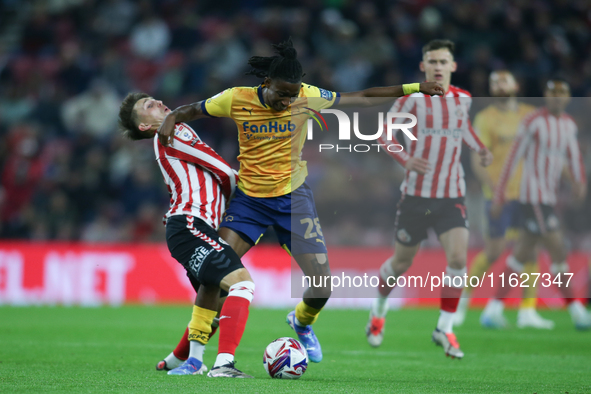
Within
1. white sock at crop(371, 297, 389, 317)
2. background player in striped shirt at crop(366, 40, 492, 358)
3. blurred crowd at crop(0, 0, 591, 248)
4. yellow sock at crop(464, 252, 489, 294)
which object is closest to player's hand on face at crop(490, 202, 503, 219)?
yellow sock at crop(464, 252, 489, 294)

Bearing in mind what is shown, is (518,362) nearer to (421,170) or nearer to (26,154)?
(421,170)

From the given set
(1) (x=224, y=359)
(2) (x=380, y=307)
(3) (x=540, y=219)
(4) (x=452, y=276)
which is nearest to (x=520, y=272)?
(3) (x=540, y=219)

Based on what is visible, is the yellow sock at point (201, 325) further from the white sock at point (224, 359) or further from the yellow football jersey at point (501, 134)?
the yellow football jersey at point (501, 134)

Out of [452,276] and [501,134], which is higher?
[501,134]

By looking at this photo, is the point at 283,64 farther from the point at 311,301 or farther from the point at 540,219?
the point at 540,219

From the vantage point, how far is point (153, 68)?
14711 millimetres

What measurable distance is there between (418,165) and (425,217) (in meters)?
0.45

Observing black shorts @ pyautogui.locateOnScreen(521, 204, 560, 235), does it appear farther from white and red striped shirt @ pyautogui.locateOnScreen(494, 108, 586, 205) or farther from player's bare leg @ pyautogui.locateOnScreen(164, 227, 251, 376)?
player's bare leg @ pyautogui.locateOnScreen(164, 227, 251, 376)

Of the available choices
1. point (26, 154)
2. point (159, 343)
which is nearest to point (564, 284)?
point (159, 343)

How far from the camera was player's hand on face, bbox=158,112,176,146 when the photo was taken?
496 cm

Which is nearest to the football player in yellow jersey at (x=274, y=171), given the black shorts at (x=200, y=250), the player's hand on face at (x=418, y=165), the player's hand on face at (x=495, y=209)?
the black shorts at (x=200, y=250)

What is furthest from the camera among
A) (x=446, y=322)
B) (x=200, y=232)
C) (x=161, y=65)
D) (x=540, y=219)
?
(x=161, y=65)

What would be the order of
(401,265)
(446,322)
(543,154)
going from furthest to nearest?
(543,154) < (401,265) < (446,322)

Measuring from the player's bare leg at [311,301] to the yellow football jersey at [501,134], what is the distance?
12.8ft
